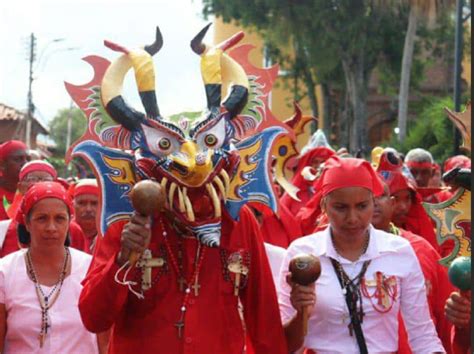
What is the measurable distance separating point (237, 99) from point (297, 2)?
2650 centimetres

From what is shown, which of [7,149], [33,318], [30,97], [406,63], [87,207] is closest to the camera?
[33,318]

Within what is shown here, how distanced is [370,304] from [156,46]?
1.63 metres

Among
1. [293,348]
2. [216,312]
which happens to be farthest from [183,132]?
[293,348]

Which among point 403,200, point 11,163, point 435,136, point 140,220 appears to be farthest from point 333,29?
point 140,220

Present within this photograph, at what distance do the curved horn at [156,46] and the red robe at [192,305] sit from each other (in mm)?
837

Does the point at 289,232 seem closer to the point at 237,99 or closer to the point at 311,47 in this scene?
the point at 237,99

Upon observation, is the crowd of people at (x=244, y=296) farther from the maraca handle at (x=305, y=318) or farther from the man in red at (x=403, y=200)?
the man in red at (x=403, y=200)

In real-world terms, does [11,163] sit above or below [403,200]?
above

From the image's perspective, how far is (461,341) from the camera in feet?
15.1

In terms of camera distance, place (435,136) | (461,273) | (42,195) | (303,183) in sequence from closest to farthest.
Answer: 1. (461,273)
2. (42,195)
3. (303,183)
4. (435,136)

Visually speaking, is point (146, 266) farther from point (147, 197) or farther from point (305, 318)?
point (305, 318)

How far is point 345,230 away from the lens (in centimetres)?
470

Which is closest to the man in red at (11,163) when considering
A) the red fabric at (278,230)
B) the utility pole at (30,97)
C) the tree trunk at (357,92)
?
the red fabric at (278,230)

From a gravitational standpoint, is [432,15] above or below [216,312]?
above
